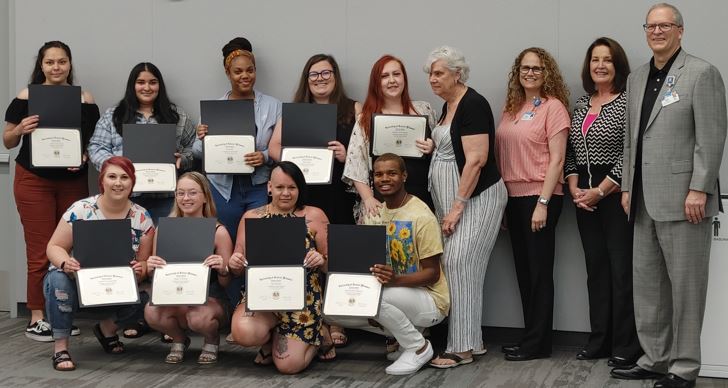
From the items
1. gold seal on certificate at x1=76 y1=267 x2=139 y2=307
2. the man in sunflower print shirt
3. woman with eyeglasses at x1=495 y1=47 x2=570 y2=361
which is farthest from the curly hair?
gold seal on certificate at x1=76 y1=267 x2=139 y2=307

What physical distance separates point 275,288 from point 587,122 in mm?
1758

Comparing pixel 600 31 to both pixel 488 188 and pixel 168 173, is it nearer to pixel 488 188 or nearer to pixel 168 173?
pixel 488 188

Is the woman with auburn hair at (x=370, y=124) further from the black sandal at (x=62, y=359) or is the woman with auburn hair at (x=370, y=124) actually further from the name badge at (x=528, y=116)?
the black sandal at (x=62, y=359)

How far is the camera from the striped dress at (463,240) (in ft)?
15.5

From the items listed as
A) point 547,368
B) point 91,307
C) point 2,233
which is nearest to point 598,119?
point 547,368

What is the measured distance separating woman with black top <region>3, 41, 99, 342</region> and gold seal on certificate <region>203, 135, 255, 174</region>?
804 millimetres

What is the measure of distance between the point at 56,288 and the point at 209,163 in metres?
1.04

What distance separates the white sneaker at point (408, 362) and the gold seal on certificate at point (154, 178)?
1.58 m

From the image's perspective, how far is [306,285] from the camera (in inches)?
179

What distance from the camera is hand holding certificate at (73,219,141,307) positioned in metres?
4.52

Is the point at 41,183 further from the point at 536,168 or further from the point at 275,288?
the point at 536,168

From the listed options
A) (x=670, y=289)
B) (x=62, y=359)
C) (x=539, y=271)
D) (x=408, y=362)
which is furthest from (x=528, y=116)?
(x=62, y=359)

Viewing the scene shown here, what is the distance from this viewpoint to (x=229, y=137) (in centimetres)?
512

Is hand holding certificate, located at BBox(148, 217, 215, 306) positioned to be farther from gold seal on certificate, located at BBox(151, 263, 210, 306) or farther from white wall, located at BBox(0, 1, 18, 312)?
white wall, located at BBox(0, 1, 18, 312)
